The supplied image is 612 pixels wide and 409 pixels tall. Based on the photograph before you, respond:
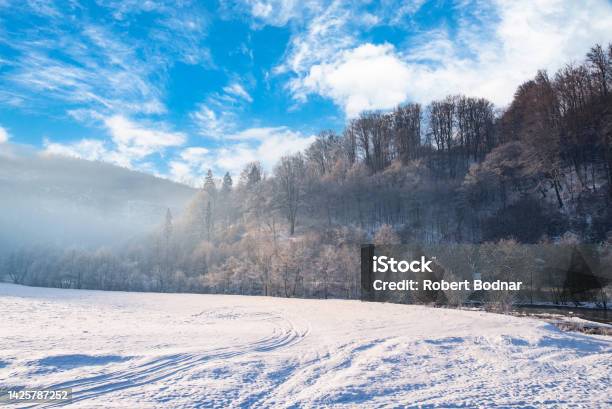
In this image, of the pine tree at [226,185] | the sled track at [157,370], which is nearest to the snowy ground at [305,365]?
the sled track at [157,370]

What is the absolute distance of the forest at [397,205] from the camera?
166ft

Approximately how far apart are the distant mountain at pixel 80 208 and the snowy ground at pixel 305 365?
78550 mm

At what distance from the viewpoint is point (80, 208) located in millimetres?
143125

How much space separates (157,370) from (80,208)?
156 meters

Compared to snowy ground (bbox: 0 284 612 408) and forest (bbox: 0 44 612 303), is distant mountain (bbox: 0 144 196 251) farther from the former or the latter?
snowy ground (bbox: 0 284 612 408)

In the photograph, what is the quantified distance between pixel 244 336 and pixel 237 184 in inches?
3080

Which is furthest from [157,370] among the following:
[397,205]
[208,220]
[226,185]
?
[226,185]

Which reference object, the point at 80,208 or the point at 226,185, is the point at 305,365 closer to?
the point at 226,185

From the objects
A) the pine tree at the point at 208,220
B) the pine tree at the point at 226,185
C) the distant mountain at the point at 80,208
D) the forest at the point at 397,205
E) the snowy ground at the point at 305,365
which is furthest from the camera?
the distant mountain at the point at 80,208

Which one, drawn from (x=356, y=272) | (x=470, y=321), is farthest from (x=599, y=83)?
(x=470, y=321)

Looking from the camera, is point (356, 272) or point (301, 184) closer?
point (356, 272)

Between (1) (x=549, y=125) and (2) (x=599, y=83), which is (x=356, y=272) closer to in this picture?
(1) (x=549, y=125)

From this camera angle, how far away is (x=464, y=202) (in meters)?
59.9

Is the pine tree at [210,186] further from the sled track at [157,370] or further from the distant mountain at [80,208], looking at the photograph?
the sled track at [157,370]
